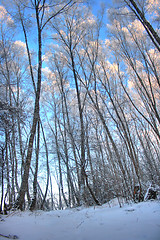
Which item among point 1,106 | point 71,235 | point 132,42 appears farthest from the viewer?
point 132,42

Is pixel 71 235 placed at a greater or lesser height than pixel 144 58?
lesser

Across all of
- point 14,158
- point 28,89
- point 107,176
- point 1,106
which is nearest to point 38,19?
point 28,89

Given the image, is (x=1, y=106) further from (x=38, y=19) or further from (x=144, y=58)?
(x=144, y=58)

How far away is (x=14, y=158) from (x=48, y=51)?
24.2 ft

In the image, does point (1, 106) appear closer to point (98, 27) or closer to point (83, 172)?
point (83, 172)

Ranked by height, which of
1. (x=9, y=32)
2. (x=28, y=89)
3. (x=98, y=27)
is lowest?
(x=28, y=89)

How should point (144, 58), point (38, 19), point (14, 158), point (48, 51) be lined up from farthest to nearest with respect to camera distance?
point (48, 51) < point (144, 58) < point (14, 158) < point (38, 19)

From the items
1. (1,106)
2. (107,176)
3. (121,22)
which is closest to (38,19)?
(1,106)

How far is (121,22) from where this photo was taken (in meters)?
8.19

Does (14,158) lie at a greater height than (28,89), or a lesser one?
lesser

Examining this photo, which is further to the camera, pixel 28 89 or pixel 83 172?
pixel 28 89

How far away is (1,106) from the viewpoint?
2.93 metres

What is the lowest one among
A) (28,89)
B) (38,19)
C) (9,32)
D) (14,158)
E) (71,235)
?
(71,235)

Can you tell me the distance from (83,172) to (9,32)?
8.66 meters
